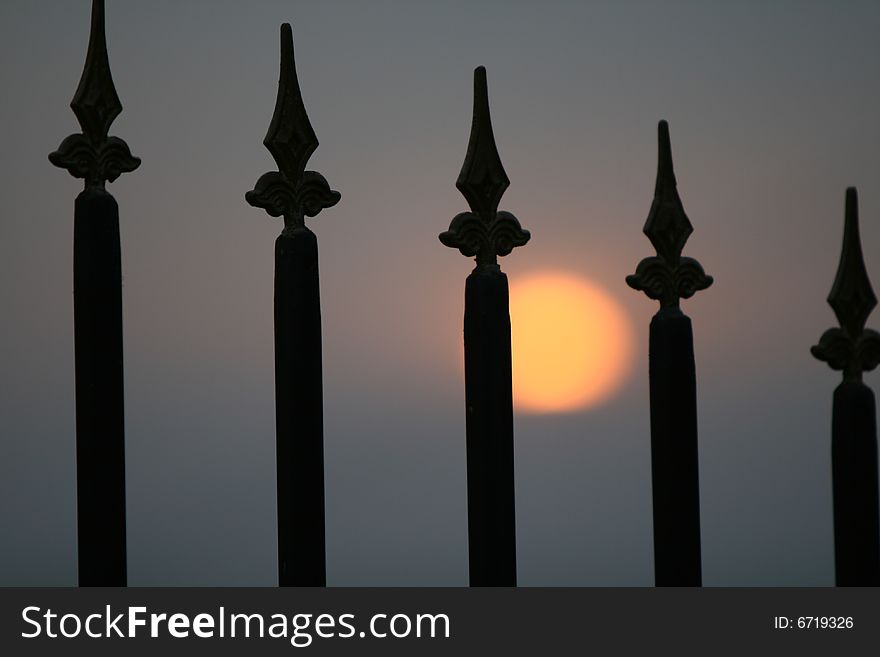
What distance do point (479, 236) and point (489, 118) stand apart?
0.43 m

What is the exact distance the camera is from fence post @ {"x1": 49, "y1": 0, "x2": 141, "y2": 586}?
3068 millimetres

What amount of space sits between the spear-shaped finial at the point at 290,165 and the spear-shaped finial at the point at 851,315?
1.67m

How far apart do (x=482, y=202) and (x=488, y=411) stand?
2.28 feet

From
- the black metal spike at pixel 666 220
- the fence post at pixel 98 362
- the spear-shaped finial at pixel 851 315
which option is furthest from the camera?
the black metal spike at pixel 666 220

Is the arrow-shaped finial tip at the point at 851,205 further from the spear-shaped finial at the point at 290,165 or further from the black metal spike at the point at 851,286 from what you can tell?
the spear-shaped finial at the point at 290,165

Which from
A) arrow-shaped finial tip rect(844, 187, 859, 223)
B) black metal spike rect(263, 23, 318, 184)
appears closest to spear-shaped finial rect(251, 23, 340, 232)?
black metal spike rect(263, 23, 318, 184)

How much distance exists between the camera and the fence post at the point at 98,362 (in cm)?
307

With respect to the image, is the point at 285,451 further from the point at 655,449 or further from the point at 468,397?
the point at 655,449

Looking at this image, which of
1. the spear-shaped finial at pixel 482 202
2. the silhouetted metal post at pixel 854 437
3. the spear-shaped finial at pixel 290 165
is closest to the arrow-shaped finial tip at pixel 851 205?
the silhouetted metal post at pixel 854 437

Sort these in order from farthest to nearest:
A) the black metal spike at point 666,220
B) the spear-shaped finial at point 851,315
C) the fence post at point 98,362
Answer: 1. the black metal spike at point 666,220
2. the spear-shaped finial at point 851,315
3. the fence post at point 98,362

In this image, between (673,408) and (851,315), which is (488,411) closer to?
(673,408)

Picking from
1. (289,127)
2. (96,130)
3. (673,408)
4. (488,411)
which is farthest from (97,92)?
(673,408)

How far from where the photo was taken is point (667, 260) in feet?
10.7
